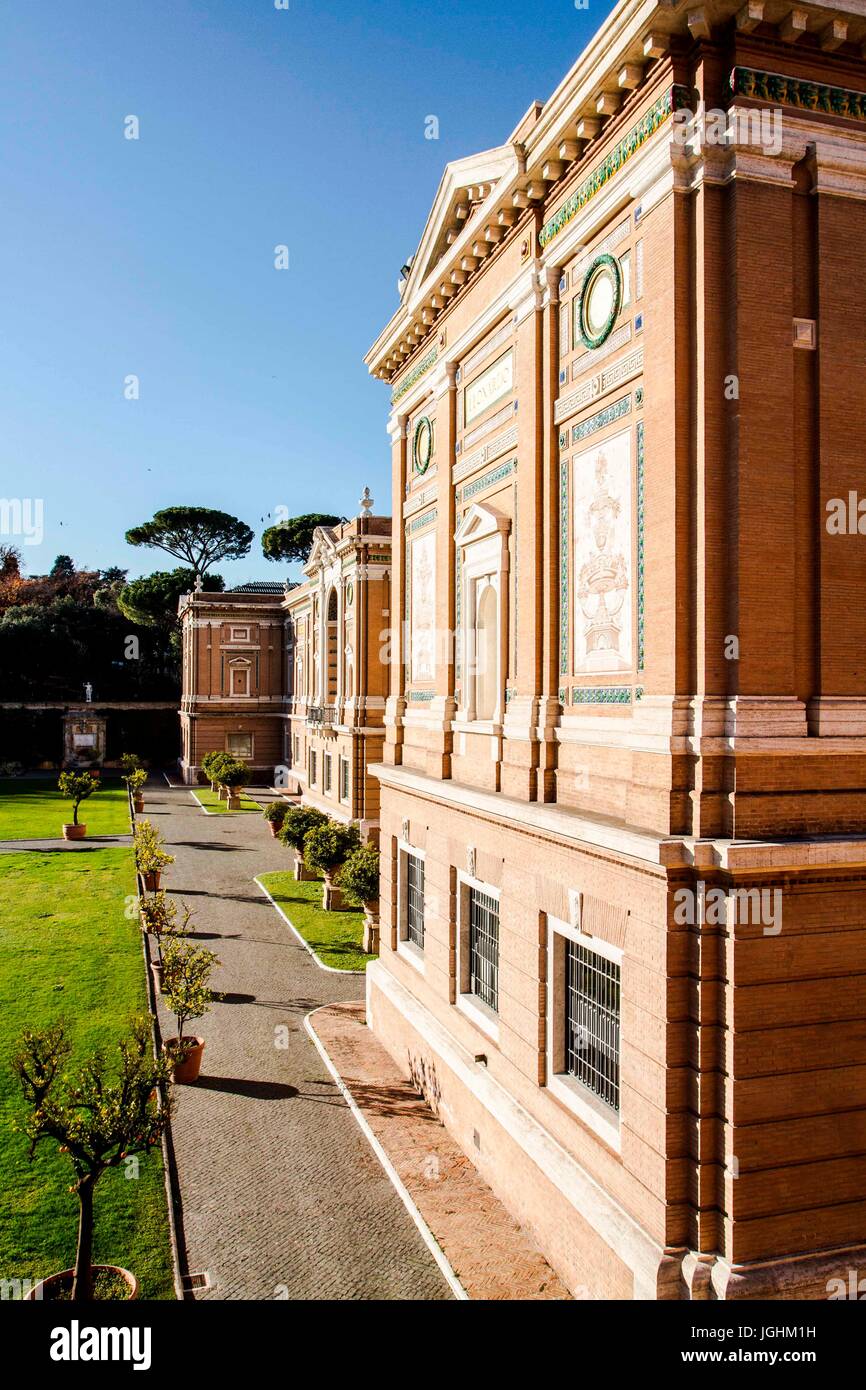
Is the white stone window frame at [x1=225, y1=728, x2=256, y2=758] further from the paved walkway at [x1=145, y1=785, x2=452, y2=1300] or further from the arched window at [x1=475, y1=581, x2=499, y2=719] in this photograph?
the arched window at [x1=475, y1=581, x2=499, y2=719]

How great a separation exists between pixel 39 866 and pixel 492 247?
27366 millimetres

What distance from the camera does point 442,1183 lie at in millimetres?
12773

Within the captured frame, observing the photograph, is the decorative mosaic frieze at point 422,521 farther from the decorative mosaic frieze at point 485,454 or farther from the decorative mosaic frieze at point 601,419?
the decorative mosaic frieze at point 601,419

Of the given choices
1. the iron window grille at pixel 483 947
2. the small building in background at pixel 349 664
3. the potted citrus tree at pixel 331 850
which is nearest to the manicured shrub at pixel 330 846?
the potted citrus tree at pixel 331 850

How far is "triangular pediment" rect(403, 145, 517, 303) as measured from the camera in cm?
1305

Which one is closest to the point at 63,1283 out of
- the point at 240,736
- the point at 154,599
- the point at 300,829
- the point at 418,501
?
the point at 418,501

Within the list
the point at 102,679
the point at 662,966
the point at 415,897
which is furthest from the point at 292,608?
the point at 662,966

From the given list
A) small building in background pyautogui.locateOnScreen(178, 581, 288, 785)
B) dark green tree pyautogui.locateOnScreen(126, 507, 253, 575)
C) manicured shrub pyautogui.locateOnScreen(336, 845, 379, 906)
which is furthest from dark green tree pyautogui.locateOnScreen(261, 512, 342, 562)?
manicured shrub pyautogui.locateOnScreen(336, 845, 379, 906)

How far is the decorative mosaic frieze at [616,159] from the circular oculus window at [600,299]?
2.86 ft

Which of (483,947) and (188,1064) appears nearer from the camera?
(483,947)

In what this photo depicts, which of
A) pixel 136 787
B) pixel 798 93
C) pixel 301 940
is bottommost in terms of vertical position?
pixel 301 940

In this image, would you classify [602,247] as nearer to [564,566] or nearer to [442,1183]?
[564,566]

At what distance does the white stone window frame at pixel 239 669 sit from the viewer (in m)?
59.5

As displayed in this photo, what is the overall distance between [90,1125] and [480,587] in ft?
29.8
